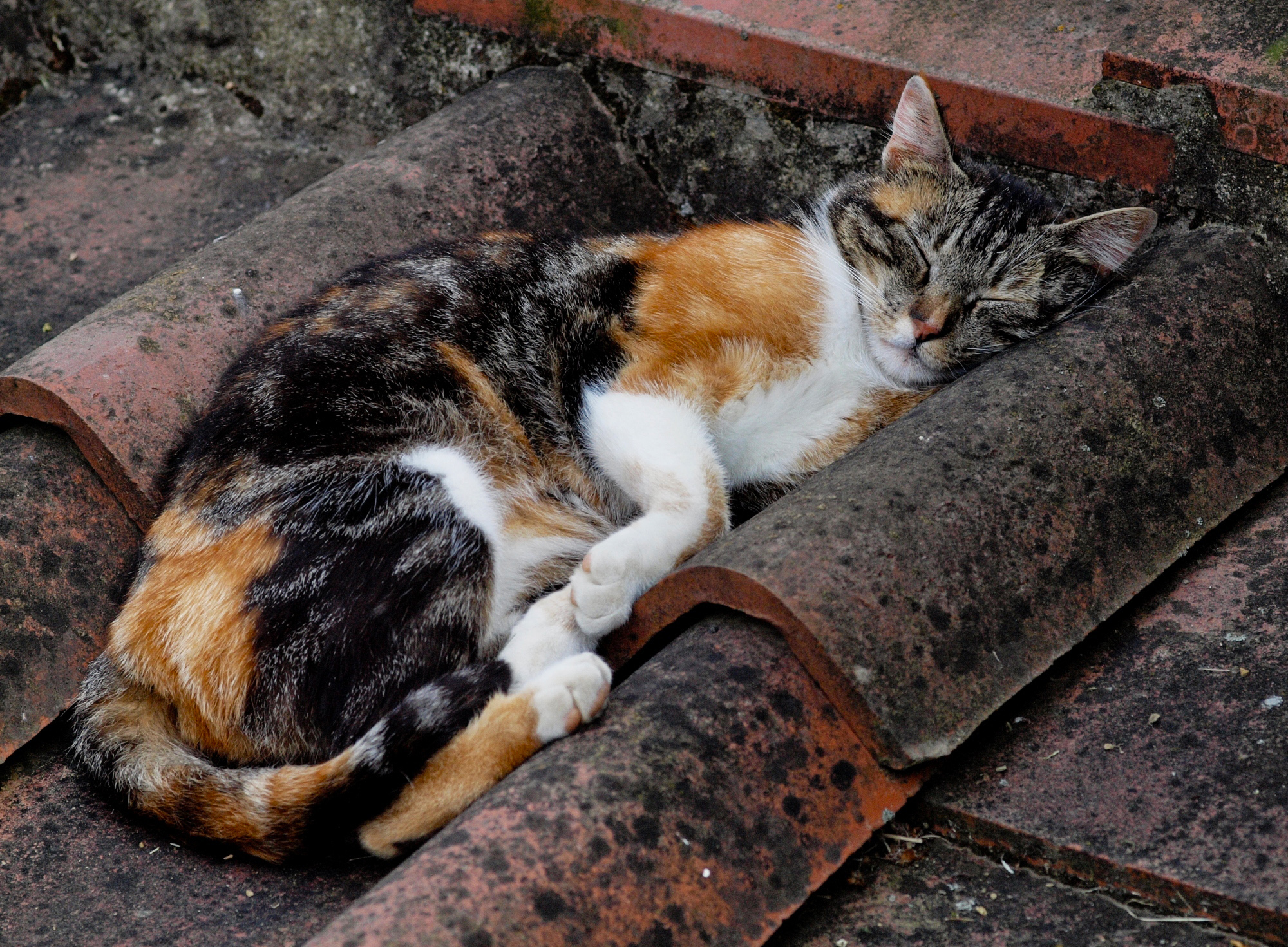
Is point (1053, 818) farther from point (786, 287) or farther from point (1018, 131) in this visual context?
point (1018, 131)

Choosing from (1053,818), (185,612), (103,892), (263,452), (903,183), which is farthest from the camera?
(903,183)

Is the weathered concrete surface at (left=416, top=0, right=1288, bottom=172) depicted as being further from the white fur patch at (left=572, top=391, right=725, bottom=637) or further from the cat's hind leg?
the cat's hind leg

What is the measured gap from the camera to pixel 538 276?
3131mm

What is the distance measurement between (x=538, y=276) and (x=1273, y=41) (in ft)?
6.11

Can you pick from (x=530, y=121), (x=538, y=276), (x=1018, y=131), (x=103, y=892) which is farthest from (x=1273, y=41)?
(x=103, y=892)

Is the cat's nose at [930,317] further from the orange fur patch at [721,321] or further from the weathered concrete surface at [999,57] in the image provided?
the weathered concrete surface at [999,57]

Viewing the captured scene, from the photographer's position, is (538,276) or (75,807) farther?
(538,276)

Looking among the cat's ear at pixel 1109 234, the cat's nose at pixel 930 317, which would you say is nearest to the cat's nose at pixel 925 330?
the cat's nose at pixel 930 317

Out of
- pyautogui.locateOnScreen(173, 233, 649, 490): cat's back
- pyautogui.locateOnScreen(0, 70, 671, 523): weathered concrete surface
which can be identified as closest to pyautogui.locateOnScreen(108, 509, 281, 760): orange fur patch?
pyautogui.locateOnScreen(173, 233, 649, 490): cat's back

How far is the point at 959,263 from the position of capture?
3.02m

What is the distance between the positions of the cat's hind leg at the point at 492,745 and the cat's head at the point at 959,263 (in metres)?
1.31

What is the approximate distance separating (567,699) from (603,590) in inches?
18.0

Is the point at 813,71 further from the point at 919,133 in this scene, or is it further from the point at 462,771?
the point at 462,771

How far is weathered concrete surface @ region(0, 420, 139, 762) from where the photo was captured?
2605 millimetres
